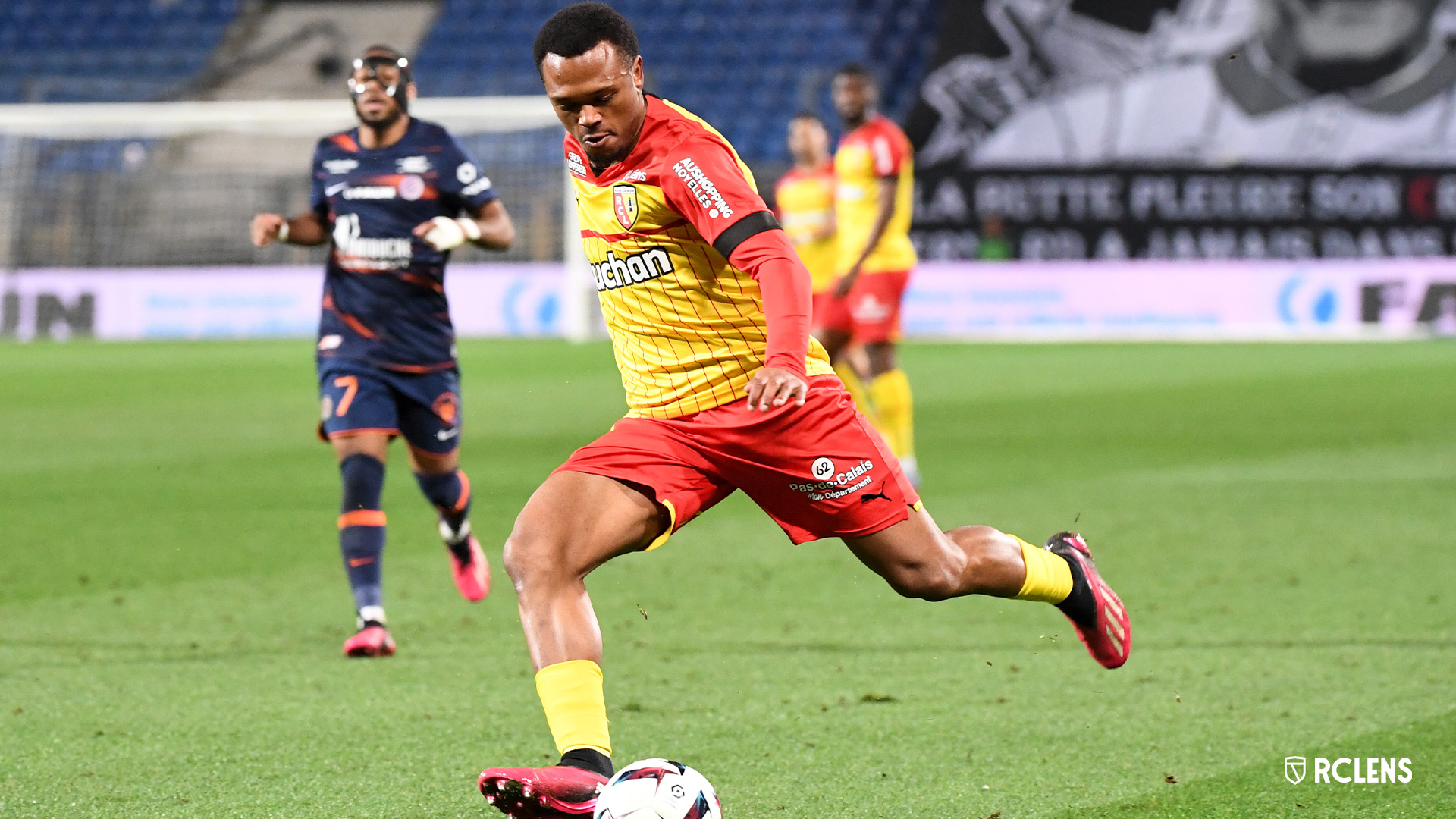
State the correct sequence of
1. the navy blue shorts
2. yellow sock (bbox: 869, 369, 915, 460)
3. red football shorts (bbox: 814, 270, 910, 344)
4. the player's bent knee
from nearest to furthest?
1. the player's bent knee
2. the navy blue shorts
3. yellow sock (bbox: 869, 369, 915, 460)
4. red football shorts (bbox: 814, 270, 910, 344)

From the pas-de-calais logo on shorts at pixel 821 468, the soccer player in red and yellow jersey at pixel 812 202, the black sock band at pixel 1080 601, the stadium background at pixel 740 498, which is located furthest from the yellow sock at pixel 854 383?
the pas-de-calais logo on shorts at pixel 821 468

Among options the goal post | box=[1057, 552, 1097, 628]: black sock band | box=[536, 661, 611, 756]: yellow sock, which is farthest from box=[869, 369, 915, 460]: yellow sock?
the goal post

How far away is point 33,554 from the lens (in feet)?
24.9

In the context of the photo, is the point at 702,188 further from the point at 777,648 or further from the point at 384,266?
the point at 384,266

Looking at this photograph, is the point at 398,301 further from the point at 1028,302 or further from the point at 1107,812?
the point at 1028,302

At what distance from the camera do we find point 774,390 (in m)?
3.45

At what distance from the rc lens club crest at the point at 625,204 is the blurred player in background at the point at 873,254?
5.98 metres

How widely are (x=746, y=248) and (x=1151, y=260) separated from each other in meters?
19.5

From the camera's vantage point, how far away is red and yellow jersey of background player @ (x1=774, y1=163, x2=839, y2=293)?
42.7ft

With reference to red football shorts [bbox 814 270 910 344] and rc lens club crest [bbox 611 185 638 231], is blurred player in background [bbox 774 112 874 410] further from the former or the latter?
rc lens club crest [bbox 611 185 638 231]

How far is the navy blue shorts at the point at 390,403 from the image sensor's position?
19.7ft

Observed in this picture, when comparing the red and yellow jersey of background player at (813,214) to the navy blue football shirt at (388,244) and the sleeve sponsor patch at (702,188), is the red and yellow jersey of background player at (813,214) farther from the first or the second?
the sleeve sponsor patch at (702,188)

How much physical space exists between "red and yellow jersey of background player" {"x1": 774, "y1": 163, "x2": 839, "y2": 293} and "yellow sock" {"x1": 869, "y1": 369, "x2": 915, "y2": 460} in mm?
2739

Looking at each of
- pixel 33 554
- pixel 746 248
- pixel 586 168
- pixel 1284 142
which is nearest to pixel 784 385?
pixel 746 248
